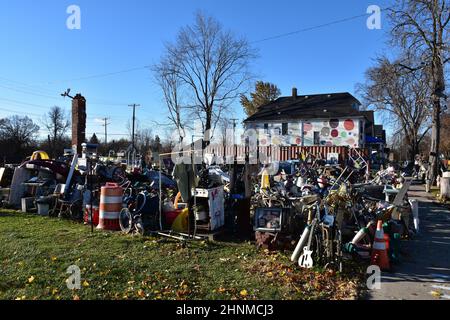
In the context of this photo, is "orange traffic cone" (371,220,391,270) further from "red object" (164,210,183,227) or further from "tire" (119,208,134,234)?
"tire" (119,208,134,234)

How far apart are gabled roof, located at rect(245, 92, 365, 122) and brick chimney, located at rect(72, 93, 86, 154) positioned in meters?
24.5

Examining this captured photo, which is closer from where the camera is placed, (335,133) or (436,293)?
(436,293)

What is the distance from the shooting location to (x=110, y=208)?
9.12m

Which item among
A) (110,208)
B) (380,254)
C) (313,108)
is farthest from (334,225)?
(313,108)

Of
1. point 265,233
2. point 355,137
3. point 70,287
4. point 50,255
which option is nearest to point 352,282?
point 265,233

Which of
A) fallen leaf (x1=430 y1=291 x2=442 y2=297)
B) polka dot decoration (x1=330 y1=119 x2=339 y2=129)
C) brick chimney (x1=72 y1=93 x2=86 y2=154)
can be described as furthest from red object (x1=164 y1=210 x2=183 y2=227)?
polka dot decoration (x1=330 y1=119 x2=339 y2=129)

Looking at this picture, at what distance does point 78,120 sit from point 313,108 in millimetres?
28334

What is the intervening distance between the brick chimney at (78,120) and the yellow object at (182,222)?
15.4 m

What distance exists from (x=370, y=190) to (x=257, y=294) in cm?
630

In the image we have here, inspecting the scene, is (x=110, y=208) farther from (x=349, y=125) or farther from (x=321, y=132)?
(x=321, y=132)

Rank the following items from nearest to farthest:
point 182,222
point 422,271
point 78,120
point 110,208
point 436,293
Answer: point 436,293
point 422,271
point 182,222
point 110,208
point 78,120

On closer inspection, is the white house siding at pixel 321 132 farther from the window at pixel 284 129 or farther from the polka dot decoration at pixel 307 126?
the window at pixel 284 129
